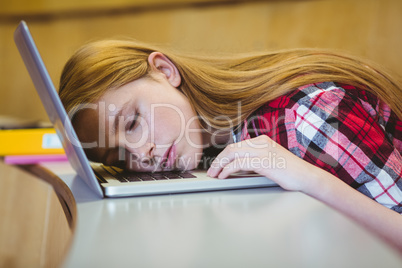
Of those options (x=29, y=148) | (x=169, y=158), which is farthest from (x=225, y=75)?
(x=29, y=148)

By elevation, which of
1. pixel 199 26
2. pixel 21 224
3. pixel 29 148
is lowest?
pixel 21 224

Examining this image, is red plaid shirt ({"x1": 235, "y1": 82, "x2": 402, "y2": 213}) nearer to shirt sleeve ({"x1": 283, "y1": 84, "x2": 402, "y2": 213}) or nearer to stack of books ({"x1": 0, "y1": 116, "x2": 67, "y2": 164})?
shirt sleeve ({"x1": 283, "y1": 84, "x2": 402, "y2": 213})

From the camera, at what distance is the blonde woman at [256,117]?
1.84 ft

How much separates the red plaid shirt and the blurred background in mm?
557

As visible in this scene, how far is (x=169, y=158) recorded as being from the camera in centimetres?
73

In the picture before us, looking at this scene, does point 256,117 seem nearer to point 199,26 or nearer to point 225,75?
point 225,75

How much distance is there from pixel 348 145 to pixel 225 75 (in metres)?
0.31

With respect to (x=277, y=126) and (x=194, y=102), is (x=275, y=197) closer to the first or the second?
(x=277, y=126)

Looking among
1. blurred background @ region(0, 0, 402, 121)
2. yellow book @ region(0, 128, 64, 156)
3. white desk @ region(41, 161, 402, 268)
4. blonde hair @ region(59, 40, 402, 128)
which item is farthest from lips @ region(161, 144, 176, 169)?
blurred background @ region(0, 0, 402, 121)

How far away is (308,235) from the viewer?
0.34 metres

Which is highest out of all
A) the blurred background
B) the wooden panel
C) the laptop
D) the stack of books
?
the blurred background

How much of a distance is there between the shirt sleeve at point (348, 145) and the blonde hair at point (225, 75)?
9 centimetres

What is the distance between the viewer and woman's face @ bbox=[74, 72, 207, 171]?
2.31ft

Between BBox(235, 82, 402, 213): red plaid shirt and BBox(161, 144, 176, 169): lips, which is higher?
BBox(235, 82, 402, 213): red plaid shirt
